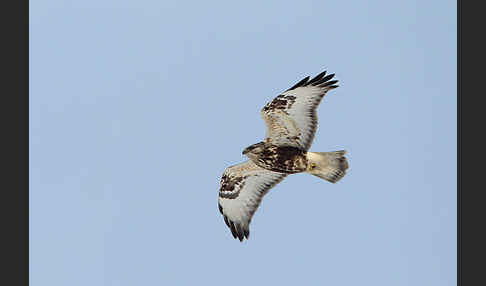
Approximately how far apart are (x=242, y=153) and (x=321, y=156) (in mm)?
1380

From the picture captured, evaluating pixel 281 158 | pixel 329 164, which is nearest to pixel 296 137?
pixel 281 158

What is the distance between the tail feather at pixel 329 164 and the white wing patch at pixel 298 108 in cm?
34

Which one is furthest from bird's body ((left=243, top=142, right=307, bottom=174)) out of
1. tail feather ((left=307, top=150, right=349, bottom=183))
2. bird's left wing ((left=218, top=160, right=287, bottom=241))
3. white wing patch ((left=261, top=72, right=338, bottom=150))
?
bird's left wing ((left=218, top=160, right=287, bottom=241))

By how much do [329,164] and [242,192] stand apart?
2.06 m

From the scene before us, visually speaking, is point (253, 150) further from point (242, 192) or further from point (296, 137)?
point (242, 192)

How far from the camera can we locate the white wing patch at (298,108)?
543 inches

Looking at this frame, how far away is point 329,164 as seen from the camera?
546 inches

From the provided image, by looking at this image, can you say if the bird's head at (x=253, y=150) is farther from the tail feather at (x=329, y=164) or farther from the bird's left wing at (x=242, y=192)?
the bird's left wing at (x=242, y=192)

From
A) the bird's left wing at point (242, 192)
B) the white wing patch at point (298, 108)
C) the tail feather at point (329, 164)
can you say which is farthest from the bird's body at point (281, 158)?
the bird's left wing at point (242, 192)

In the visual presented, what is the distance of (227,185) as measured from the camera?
1523cm
